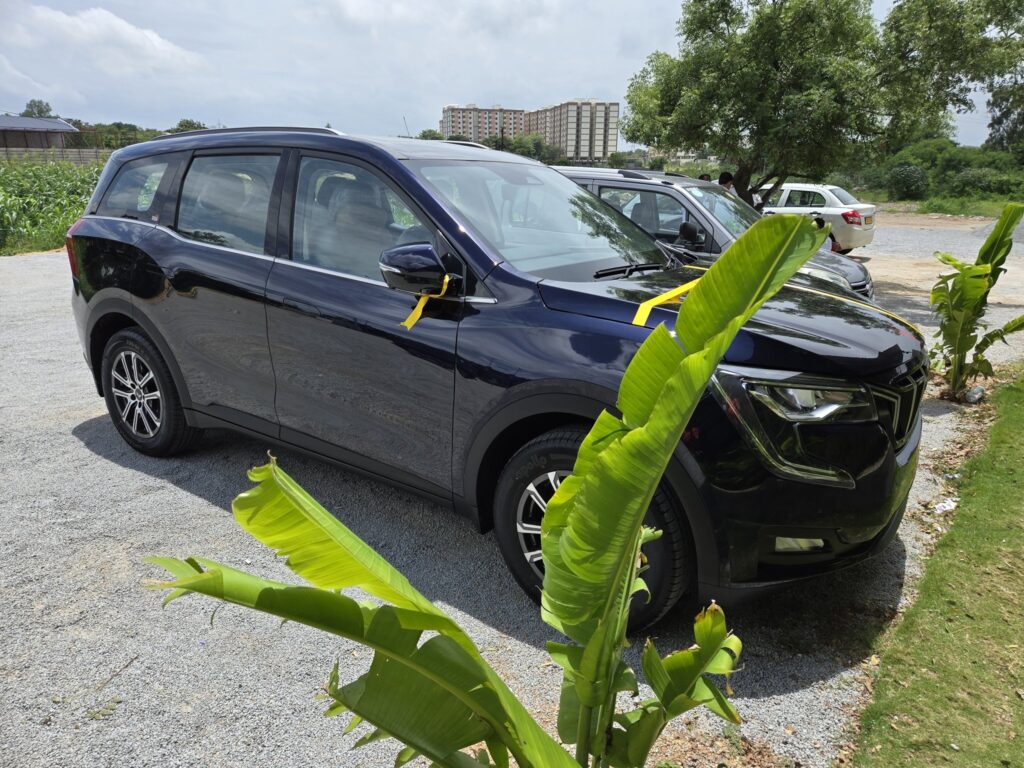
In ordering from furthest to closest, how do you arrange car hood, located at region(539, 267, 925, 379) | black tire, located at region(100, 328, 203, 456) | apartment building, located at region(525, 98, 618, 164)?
apartment building, located at region(525, 98, 618, 164), black tire, located at region(100, 328, 203, 456), car hood, located at region(539, 267, 925, 379)

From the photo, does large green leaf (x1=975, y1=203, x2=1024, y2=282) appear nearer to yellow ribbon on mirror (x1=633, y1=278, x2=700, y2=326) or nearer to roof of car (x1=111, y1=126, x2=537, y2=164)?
roof of car (x1=111, y1=126, x2=537, y2=164)

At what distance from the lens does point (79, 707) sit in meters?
2.66

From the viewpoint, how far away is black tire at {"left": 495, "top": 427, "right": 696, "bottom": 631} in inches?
109

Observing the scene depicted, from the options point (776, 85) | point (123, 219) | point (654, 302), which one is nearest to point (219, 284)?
point (123, 219)

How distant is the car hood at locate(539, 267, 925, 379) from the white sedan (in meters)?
13.3

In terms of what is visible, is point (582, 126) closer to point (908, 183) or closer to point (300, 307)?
point (908, 183)

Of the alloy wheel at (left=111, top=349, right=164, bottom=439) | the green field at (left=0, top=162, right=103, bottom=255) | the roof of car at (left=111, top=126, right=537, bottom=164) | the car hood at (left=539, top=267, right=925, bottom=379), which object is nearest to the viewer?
the car hood at (left=539, top=267, right=925, bottom=379)

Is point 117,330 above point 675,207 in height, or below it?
below

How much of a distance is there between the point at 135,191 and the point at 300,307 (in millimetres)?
1833

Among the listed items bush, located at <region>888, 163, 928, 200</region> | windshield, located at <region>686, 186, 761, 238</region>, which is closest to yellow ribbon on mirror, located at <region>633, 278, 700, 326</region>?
windshield, located at <region>686, 186, 761, 238</region>

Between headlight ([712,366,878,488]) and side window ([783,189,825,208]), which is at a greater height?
side window ([783,189,825,208])

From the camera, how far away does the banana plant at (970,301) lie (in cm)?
608

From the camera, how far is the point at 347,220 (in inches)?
145

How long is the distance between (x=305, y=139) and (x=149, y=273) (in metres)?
1.30
